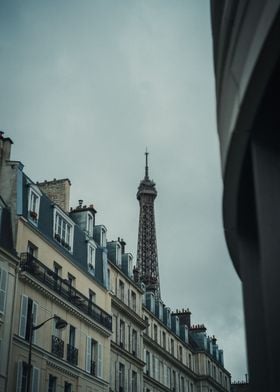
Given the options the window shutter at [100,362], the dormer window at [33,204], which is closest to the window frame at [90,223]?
the window shutter at [100,362]

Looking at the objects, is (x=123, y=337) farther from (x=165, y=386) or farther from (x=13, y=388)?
(x=13, y=388)

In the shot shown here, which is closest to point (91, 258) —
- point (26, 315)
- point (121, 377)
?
point (121, 377)

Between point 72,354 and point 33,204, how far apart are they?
7.54 m

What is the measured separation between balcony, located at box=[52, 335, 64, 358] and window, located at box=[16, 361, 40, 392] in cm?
190

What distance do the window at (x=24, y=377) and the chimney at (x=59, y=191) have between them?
1039cm

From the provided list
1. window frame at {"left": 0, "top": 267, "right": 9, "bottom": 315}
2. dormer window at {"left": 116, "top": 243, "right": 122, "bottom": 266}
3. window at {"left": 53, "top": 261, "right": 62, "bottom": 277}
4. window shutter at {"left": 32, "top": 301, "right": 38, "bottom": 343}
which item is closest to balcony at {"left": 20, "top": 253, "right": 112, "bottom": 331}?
window at {"left": 53, "top": 261, "right": 62, "bottom": 277}

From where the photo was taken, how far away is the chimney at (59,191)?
3541 cm

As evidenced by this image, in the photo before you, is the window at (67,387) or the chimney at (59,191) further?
the chimney at (59,191)

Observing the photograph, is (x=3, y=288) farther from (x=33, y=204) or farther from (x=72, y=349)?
(x=72, y=349)

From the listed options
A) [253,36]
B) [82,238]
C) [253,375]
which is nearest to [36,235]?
[82,238]

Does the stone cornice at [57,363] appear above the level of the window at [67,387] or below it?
above

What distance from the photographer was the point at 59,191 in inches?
1405

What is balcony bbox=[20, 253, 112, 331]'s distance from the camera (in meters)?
27.8

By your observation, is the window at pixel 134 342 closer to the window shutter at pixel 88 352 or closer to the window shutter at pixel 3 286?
the window shutter at pixel 88 352
